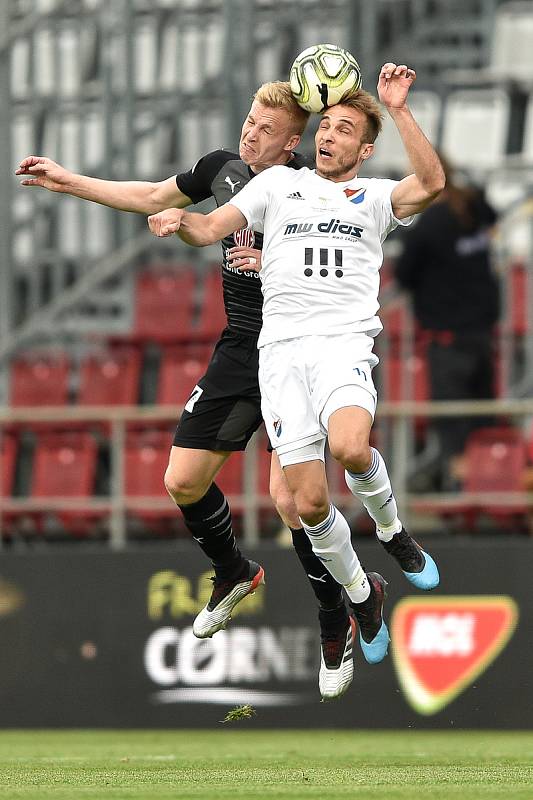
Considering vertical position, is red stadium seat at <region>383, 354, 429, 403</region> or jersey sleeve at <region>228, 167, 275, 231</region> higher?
jersey sleeve at <region>228, 167, 275, 231</region>

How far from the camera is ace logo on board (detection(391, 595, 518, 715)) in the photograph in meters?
12.3

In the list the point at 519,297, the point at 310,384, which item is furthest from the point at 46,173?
the point at 519,297

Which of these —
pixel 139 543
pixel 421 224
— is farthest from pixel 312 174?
pixel 139 543

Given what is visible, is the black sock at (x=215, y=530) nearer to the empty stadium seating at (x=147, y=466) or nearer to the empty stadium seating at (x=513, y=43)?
the empty stadium seating at (x=147, y=466)

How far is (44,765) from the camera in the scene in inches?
368

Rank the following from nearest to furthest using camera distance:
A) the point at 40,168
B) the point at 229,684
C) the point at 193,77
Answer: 1. the point at 40,168
2. the point at 229,684
3. the point at 193,77

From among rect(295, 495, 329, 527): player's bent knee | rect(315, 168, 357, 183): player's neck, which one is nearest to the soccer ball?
rect(315, 168, 357, 183): player's neck

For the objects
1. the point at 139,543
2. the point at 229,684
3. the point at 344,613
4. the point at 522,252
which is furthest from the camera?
the point at 522,252

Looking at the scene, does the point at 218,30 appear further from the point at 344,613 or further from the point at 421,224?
the point at 344,613

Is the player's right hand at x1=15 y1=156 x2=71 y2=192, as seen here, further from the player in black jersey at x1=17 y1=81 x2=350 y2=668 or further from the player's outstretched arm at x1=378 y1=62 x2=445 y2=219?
the player's outstretched arm at x1=378 y1=62 x2=445 y2=219

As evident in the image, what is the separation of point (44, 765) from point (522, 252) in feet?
26.1

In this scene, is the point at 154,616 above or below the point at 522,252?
below

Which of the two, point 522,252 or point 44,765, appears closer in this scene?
point 44,765

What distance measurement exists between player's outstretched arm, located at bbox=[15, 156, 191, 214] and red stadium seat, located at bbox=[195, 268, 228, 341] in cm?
578
